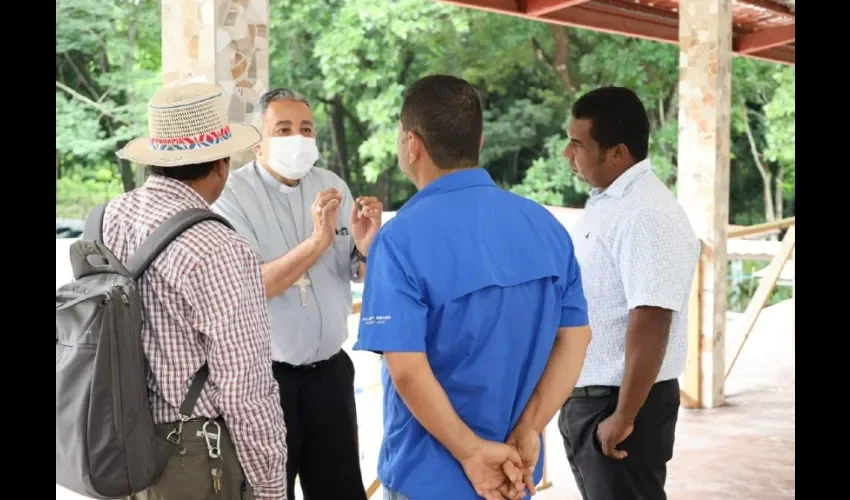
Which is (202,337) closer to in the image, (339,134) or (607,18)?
(607,18)

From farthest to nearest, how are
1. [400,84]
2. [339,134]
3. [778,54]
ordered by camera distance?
[339,134]
[400,84]
[778,54]

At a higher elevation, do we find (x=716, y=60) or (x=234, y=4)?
(x=716, y=60)

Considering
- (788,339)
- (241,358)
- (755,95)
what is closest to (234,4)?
(241,358)

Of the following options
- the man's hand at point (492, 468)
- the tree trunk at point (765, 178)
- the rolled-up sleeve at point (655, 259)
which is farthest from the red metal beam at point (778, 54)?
the man's hand at point (492, 468)

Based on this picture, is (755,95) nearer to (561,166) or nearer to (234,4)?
(561,166)

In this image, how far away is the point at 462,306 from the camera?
163 centimetres

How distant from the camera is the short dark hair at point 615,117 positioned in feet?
7.40

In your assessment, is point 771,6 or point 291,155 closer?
point 291,155

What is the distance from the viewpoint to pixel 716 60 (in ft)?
18.6

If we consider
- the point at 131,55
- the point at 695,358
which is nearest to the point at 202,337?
the point at 695,358

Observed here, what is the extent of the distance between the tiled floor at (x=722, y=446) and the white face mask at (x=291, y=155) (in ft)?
5.39

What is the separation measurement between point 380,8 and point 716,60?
11.1m

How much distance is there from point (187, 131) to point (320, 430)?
99 cm

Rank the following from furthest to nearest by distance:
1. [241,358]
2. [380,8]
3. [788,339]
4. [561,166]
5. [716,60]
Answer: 1. [561,166]
2. [380,8]
3. [788,339]
4. [716,60]
5. [241,358]
